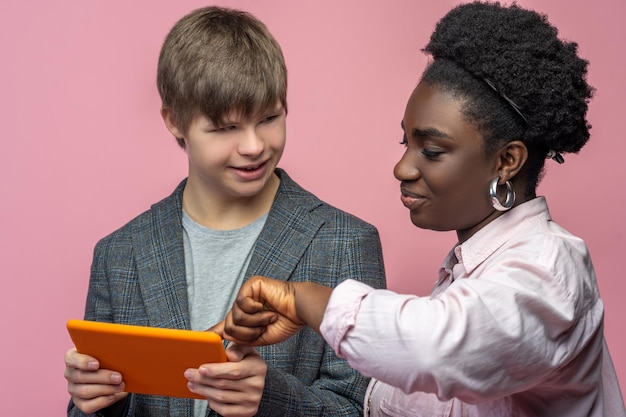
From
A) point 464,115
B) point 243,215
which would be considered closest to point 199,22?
point 243,215

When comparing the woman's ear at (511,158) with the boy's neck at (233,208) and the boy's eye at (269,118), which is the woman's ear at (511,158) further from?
the boy's neck at (233,208)

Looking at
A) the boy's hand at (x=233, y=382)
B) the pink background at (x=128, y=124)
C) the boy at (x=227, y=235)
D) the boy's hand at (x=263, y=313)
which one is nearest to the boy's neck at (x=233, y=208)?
the boy at (x=227, y=235)

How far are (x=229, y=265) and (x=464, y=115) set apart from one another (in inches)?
30.8

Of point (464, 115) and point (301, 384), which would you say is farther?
point (301, 384)

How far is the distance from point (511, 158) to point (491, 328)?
408 millimetres

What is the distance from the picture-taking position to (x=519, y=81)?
1.67 m

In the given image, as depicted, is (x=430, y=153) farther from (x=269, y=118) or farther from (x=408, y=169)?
(x=269, y=118)

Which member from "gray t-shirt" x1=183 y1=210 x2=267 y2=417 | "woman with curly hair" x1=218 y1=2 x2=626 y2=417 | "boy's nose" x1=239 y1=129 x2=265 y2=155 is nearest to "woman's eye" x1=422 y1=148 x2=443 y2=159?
"woman with curly hair" x1=218 y1=2 x2=626 y2=417

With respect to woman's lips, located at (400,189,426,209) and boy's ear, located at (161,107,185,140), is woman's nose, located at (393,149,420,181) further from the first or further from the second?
boy's ear, located at (161,107,185,140)

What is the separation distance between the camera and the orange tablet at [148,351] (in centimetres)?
172

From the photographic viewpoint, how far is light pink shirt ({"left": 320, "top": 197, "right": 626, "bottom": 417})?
56.1 inches

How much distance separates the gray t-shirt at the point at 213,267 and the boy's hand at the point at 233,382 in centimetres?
30

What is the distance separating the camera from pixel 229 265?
2.26 meters

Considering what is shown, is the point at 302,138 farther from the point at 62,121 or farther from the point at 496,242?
the point at 496,242
